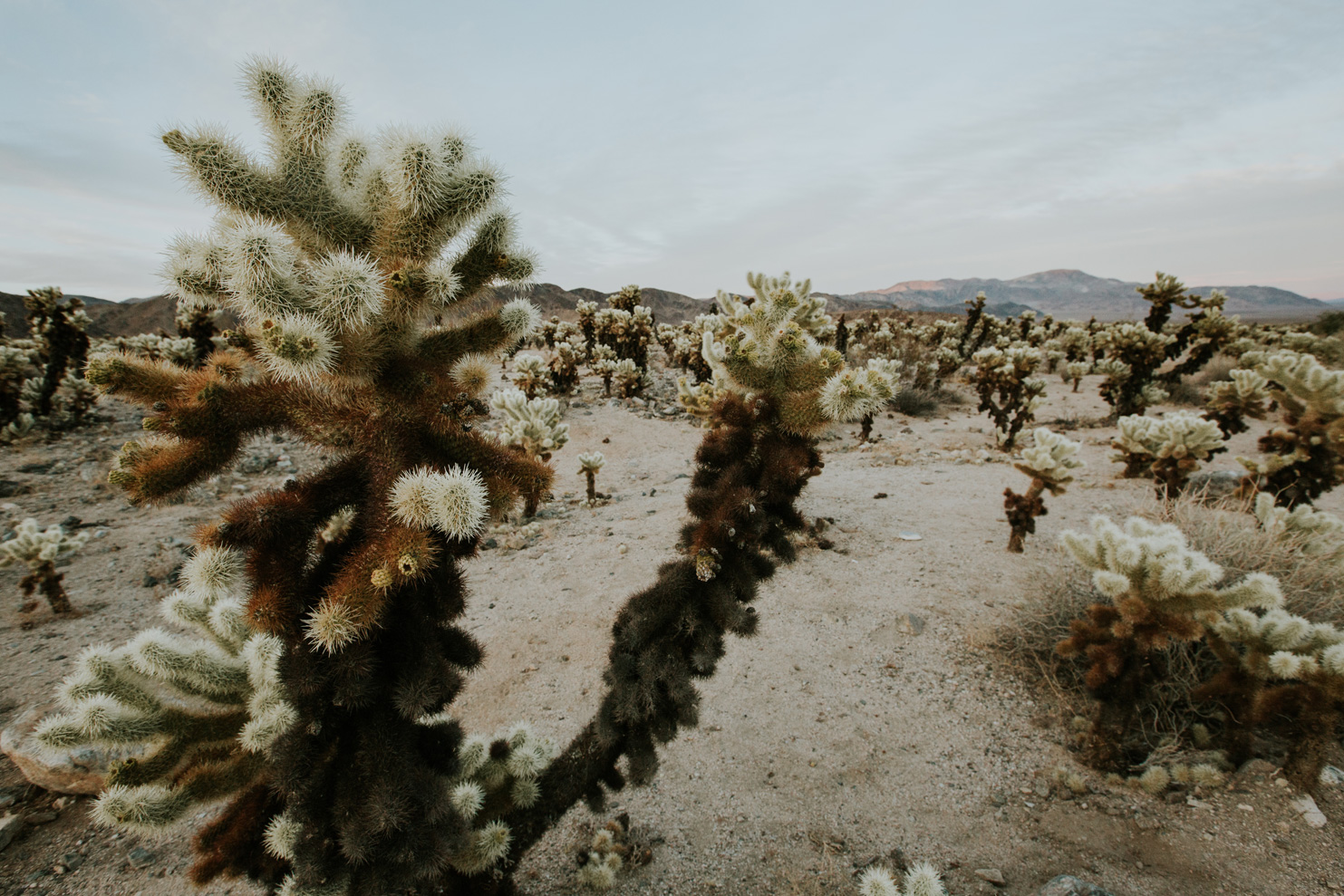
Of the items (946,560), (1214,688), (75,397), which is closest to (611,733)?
(1214,688)

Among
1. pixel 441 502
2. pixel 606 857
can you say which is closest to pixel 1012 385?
pixel 606 857

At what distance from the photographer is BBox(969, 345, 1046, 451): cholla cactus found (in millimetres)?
8867

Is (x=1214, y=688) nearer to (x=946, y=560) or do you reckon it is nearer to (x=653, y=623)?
(x=946, y=560)

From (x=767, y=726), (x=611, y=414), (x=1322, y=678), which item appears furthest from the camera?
(x=611, y=414)

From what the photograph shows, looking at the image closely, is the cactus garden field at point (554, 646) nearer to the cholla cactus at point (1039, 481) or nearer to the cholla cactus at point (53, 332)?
the cholla cactus at point (1039, 481)

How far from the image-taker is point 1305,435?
15.3ft

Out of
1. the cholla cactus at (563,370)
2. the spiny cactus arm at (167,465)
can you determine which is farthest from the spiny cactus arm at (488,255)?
the cholla cactus at (563,370)

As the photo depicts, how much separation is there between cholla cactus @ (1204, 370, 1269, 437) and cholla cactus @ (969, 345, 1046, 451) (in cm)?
232

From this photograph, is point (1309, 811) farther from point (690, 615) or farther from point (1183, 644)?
point (690, 615)

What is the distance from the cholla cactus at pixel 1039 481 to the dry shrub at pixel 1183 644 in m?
0.73

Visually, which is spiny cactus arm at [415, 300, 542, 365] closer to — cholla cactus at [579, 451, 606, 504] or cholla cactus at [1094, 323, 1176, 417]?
cholla cactus at [579, 451, 606, 504]

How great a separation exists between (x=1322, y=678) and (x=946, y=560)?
8.40 feet

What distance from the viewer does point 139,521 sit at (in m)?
6.18

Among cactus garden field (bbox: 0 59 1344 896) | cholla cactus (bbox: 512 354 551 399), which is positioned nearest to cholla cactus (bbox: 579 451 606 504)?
cactus garden field (bbox: 0 59 1344 896)
